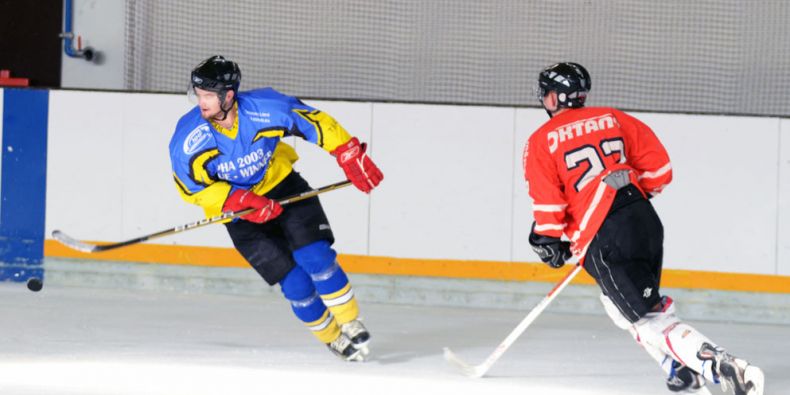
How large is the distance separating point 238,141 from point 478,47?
302cm

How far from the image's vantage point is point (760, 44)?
669cm

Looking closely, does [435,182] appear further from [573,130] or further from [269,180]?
[573,130]

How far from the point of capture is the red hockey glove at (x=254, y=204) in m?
4.18

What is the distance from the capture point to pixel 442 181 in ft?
19.6

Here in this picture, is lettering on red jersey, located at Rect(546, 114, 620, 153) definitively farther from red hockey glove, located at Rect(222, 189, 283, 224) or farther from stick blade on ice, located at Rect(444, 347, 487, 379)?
red hockey glove, located at Rect(222, 189, 283, 224)

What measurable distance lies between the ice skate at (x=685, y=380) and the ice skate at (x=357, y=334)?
1.08m

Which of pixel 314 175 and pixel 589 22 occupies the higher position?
pixel 589 22

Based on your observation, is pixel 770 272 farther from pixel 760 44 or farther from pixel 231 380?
pixel 231 380

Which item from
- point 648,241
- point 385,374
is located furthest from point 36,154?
point 648,241

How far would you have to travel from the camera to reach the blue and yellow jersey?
4.16m

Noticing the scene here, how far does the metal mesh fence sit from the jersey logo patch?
107 inches

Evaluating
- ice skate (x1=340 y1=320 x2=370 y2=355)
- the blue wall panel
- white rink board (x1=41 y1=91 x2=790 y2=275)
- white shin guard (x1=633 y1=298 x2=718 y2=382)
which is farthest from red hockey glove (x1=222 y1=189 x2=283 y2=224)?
the blue wall panel

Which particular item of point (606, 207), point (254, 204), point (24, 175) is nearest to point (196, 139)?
point (254, 204)

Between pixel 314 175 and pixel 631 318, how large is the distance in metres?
2.71
